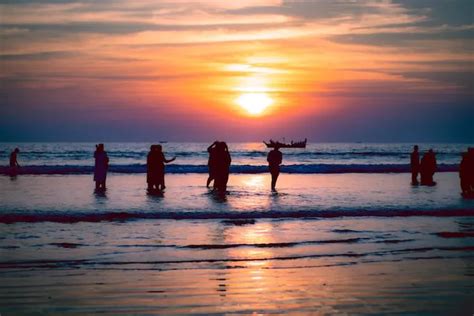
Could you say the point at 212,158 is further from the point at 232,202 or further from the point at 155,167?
the point at 232,202

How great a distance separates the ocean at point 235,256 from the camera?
7391mm

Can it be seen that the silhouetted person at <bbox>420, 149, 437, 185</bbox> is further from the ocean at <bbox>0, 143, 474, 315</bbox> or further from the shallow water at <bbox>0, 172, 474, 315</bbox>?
the shallow water at <bbox>0, 172, 474, 315</bbox>

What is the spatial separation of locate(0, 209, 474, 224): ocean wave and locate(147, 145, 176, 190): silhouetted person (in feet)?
23.1

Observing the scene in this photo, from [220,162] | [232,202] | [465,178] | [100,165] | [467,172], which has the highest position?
[220,162]

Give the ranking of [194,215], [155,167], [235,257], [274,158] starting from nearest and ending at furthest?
1. [235,257]
2. [194,215]
3. [155,167]
4. [274,158]

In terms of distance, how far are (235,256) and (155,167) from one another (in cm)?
1525

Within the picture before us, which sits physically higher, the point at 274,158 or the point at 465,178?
the point at 274,158

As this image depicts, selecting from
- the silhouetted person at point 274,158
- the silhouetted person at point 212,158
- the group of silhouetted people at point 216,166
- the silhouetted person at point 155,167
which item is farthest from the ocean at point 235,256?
the silhouetted person at point 274,158

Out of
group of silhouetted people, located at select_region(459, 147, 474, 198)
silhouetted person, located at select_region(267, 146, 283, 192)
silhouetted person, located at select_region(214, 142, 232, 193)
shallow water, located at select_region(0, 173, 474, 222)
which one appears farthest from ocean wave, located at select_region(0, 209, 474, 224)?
silhouetted person, located at select_region(267, 146, 283, 192)

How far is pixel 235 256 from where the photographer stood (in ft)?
35.2

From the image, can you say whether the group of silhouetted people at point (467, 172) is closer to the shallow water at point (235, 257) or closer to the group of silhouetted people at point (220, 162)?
the shallow water at point (235, 257)

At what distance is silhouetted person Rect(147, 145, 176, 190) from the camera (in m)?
25.0

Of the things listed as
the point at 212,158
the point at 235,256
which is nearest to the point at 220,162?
the point at 212,158

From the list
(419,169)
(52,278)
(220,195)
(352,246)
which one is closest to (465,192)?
(419,169)
